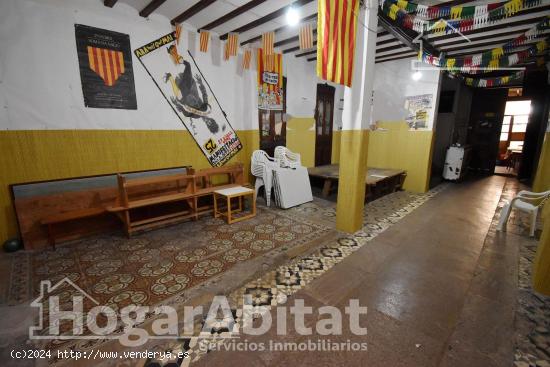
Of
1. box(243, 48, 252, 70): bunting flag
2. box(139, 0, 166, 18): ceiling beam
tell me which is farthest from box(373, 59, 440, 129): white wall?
box(139, 0, 166, 18): ceiling beam

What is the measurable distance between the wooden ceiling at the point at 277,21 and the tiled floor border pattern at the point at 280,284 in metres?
3.05

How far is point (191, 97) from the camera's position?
4.20m

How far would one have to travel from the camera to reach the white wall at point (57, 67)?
2.76 m

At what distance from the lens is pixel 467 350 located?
1642 mm

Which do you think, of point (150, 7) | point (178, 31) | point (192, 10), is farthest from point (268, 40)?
point (150, 7)

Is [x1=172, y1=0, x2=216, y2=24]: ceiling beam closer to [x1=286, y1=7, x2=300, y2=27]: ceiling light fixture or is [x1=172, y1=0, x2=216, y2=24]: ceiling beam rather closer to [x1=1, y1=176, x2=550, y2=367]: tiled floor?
[x1=286, y1=7, x2=300, y2=27]: ceiling light fixture

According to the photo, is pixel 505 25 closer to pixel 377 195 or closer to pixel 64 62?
pixel 377 195

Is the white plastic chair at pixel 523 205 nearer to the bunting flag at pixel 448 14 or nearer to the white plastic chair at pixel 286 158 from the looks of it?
the bunting flag at pixel 448 14

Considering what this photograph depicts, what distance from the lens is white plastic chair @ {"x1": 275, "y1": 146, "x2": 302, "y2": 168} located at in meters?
4.80

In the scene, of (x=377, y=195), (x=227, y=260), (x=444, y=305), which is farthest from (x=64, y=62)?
(x=377, y=195)

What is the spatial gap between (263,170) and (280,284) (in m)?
2.65

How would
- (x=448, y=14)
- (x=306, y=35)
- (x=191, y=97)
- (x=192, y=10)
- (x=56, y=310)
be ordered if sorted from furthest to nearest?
(x=191, y=97), (x=306, y=35), (x=192, y=10), (x=448, y=14), (x=56, y=310)

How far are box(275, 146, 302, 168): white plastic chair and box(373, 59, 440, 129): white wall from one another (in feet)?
9.21

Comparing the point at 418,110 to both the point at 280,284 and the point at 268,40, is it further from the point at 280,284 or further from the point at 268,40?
the point at 280,284
